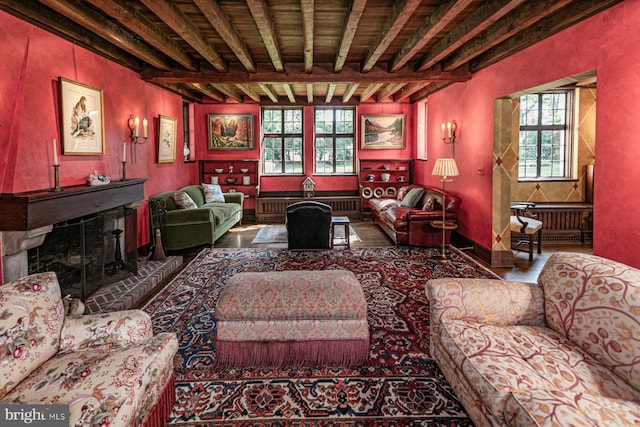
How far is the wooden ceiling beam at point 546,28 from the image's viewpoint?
3.77 m

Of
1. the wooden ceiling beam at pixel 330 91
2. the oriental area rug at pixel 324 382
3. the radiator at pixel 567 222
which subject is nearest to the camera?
the oriental area rug at pixel 324 382

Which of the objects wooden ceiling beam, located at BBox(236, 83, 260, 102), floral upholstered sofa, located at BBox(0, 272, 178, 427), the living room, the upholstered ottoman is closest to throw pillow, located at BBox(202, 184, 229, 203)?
the living room

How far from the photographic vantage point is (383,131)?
35.4ft

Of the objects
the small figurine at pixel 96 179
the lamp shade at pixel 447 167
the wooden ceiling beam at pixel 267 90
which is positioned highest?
the wooden ceiling beam at pixel 267 90

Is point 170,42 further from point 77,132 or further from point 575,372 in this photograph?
point 575,372

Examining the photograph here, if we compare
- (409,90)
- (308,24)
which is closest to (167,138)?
(308,24)

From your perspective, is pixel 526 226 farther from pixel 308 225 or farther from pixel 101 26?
pixel 101 26

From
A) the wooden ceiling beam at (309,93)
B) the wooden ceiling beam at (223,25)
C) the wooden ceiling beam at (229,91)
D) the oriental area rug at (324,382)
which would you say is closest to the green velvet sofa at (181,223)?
Answer: the oriental area rug at (324,382)

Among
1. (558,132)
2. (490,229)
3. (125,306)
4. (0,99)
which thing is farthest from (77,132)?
(558,132)

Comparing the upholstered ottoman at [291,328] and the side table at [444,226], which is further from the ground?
the side table at [444,226]

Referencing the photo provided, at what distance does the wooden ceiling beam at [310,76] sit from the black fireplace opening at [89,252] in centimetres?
231

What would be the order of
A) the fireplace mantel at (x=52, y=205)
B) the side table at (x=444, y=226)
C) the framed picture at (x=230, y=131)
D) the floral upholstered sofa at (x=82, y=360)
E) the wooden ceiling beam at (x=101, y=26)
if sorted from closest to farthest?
the floral upholstered sofa at (x=82, y=360) → the fireplace mantel at (x=52, y=205) → the wooden ceiling beam at (x=101, y=26) → the side table at (x=444, y=226) → the framed picture at (x=230, y=131)

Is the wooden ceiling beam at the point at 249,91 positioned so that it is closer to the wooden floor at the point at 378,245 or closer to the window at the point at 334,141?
the window at the point at 334,141

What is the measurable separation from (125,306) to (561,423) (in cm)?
399
